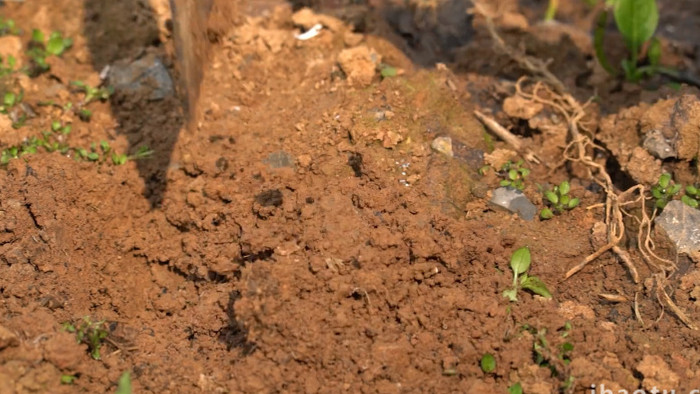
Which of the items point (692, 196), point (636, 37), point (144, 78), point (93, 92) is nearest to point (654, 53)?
point (636, 37)

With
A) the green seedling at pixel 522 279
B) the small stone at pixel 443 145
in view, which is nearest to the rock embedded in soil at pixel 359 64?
the small stone at pixel 443 145

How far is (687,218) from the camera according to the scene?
9.43 feet

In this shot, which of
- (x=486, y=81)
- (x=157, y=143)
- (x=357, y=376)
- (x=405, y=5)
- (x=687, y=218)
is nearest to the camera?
(x=357, y=376)

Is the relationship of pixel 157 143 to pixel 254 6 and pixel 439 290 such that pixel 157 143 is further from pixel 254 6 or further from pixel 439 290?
pixel 439 290

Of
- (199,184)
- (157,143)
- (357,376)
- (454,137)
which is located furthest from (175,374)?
(454,137)

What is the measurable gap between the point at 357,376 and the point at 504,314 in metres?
0.58

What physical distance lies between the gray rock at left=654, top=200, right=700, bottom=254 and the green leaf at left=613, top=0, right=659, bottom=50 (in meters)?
1.02

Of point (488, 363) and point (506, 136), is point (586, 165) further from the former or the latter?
point (488, 363)

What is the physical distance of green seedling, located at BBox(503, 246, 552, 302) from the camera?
2.67m

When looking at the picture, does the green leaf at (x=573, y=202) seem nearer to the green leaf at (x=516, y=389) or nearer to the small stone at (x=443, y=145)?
the small stone at (x=443, y=145)

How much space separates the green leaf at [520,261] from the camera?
272cm

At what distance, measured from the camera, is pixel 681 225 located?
9.39ft

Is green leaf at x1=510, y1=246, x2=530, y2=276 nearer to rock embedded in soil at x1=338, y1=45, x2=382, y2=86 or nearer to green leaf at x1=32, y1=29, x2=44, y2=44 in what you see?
rock embedded in soil at x1=338, y1=45, x2=382, y2=86

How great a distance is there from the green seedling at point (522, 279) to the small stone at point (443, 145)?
0.55 metres
